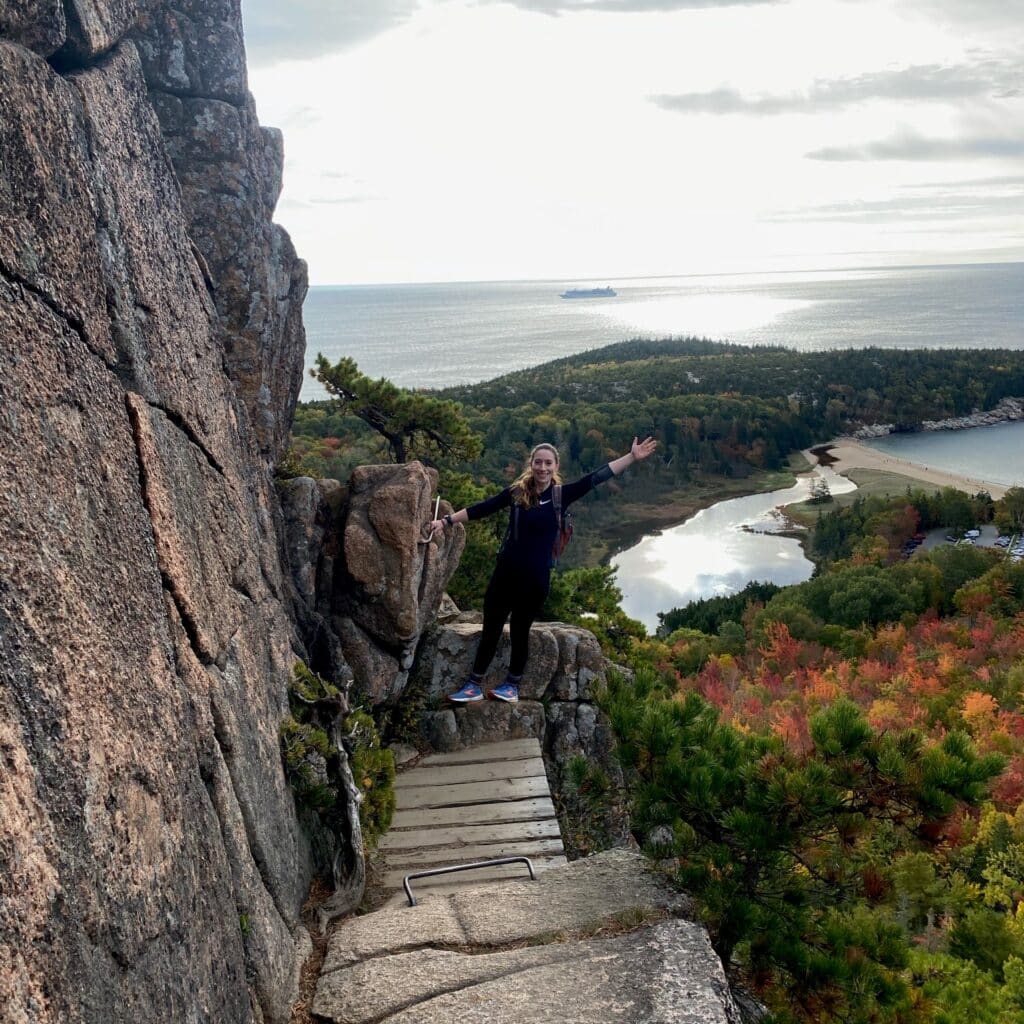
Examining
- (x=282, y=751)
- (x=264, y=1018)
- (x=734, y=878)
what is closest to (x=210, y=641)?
(x=282, y=751)

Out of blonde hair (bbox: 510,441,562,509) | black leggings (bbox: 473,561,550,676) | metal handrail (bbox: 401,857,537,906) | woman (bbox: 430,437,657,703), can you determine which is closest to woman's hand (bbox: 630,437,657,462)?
woman (bbox: 430,437,657,703)

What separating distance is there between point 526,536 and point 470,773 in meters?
2.28

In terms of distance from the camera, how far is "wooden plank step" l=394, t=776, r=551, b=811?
7.31 m

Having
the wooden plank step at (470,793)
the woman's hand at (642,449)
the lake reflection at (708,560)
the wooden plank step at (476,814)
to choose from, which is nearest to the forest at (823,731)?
the wooden plank step at (476,814)

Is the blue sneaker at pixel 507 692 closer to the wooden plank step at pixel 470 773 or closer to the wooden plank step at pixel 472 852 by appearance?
the wooden plank step at pixel 470 773

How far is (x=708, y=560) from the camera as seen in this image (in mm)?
56094

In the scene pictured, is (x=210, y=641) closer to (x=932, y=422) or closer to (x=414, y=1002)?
(x=414, y=1002)

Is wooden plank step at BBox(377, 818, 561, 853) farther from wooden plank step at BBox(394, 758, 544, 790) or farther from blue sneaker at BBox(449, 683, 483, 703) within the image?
blue sneaker at BBox(449, 683, 483, 703)

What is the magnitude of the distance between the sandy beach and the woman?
2808 inches

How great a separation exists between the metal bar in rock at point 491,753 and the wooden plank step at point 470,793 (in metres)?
0.47

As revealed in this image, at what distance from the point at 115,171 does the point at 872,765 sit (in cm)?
483

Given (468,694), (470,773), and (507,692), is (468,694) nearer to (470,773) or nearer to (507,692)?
(507,692)

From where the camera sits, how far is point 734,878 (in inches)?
191

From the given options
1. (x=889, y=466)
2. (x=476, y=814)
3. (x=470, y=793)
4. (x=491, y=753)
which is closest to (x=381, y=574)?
(x=491, y=753)
